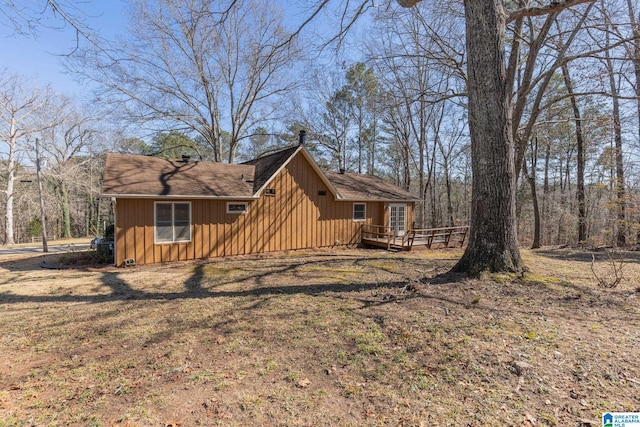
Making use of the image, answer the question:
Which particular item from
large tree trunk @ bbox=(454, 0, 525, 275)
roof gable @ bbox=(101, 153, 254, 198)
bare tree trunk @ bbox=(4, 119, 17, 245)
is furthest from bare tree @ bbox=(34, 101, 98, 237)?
large tree trunk @ bbox=(454, 0, 525, 275)

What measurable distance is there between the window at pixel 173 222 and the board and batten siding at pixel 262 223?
0.18m

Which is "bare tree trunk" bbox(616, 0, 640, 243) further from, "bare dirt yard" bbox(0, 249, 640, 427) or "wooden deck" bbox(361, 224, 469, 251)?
"bare dirt yard" bbox(0, 249, 640, 427)

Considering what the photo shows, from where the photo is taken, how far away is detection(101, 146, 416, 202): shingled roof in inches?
404

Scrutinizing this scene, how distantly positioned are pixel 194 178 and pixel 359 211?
8071mm

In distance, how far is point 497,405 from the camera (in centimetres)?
262

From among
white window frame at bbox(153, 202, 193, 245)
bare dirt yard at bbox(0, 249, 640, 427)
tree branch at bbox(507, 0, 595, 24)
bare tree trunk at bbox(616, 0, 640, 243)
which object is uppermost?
bare tree trunk at bbox(616, 0, 640, 243)

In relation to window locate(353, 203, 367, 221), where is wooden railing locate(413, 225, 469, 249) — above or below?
below

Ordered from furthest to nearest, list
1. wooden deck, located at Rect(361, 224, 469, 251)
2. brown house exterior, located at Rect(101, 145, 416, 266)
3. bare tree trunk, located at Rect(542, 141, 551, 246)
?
1. bare tree trunk, located at Rect(542, 141, 551, 246)
2. wooden deck, located at Rect(361, 224, 469, 251)
3. brown house exterior, located at Rect(101, 145, 416, 266)

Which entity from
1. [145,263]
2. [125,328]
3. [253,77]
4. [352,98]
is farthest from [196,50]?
[125,328]

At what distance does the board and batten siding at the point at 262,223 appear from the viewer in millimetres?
10141

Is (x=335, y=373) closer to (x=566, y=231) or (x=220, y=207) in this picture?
(x=220, y=207)

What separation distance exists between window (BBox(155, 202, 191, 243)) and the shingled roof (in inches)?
24.2

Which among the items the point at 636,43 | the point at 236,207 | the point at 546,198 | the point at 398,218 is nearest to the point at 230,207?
the point at 236,207

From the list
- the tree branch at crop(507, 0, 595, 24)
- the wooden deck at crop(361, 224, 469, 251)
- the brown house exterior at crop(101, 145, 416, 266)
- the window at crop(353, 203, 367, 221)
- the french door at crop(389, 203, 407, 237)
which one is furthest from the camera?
the french door at crop(389, 203, 407, 237)
